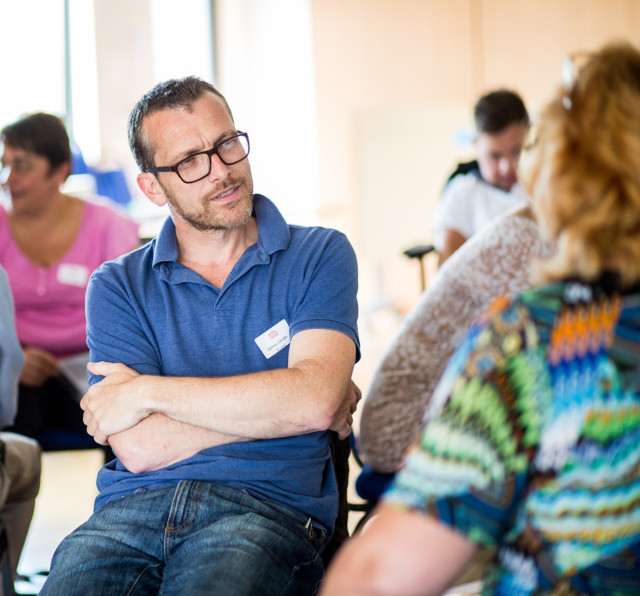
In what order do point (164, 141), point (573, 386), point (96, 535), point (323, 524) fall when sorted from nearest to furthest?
point (573, 386)
point (96, 535)
point (323, 524)
point (164, 141)

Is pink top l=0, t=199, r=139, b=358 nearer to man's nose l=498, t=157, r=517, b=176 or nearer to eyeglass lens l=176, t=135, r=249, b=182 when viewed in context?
eyeglass lens l=176, t=135, r=249, b=182

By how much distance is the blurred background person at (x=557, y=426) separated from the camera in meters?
0.84

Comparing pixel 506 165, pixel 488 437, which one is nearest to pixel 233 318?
pixel 488 437

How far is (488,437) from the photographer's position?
0.84m

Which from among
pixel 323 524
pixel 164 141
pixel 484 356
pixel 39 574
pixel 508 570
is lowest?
pixel 39 574

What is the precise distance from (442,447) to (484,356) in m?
0.10

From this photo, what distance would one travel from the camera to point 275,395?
1.56m

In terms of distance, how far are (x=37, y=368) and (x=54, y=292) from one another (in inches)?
A: 12.1

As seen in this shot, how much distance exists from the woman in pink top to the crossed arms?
1155mm

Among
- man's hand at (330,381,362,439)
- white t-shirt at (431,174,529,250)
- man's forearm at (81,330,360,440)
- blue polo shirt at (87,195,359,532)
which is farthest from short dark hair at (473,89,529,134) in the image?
man's forearm at (81,330,360,440)

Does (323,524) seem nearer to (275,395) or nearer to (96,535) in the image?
(275,395)

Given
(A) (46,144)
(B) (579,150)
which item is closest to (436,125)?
(A) (46,144)

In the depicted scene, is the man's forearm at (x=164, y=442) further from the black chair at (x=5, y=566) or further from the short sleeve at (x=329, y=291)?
the black chair at (x=5, y=566)

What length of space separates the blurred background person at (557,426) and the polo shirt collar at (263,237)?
0.93 m
